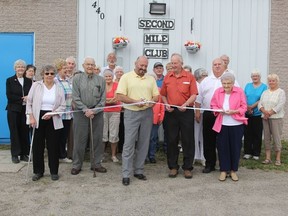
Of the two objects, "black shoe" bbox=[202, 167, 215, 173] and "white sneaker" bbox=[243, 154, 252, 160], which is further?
"white sneaker" bbox=[243, 154, 252, 160]

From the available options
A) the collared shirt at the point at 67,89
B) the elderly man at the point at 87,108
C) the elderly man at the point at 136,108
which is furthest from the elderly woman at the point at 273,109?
the collared shirt at the point at 67,89

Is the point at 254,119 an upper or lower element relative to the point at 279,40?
lower

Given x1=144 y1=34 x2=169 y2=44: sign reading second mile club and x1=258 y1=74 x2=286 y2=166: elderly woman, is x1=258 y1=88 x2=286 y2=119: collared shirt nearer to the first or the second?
x1=258 y1=74 x2=286 y2=166: elderly woman

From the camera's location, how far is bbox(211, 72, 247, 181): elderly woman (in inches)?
239

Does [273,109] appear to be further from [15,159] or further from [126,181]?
[15,159]

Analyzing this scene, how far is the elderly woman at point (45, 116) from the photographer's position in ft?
19.4

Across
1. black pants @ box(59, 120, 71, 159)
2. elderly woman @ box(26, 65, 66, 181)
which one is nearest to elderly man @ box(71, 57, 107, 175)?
elderly woman @ box(26, 65, 66, 181)

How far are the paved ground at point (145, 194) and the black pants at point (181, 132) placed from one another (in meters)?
0.32

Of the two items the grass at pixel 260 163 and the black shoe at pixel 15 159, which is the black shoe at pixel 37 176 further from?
the grass at pixel 260 163

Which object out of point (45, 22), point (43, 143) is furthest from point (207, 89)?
point (45, 22)

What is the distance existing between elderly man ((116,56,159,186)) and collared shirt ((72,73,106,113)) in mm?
531

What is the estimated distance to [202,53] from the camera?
9117 millimetres

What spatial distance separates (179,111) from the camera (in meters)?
6.15

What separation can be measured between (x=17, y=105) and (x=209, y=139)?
354cm
